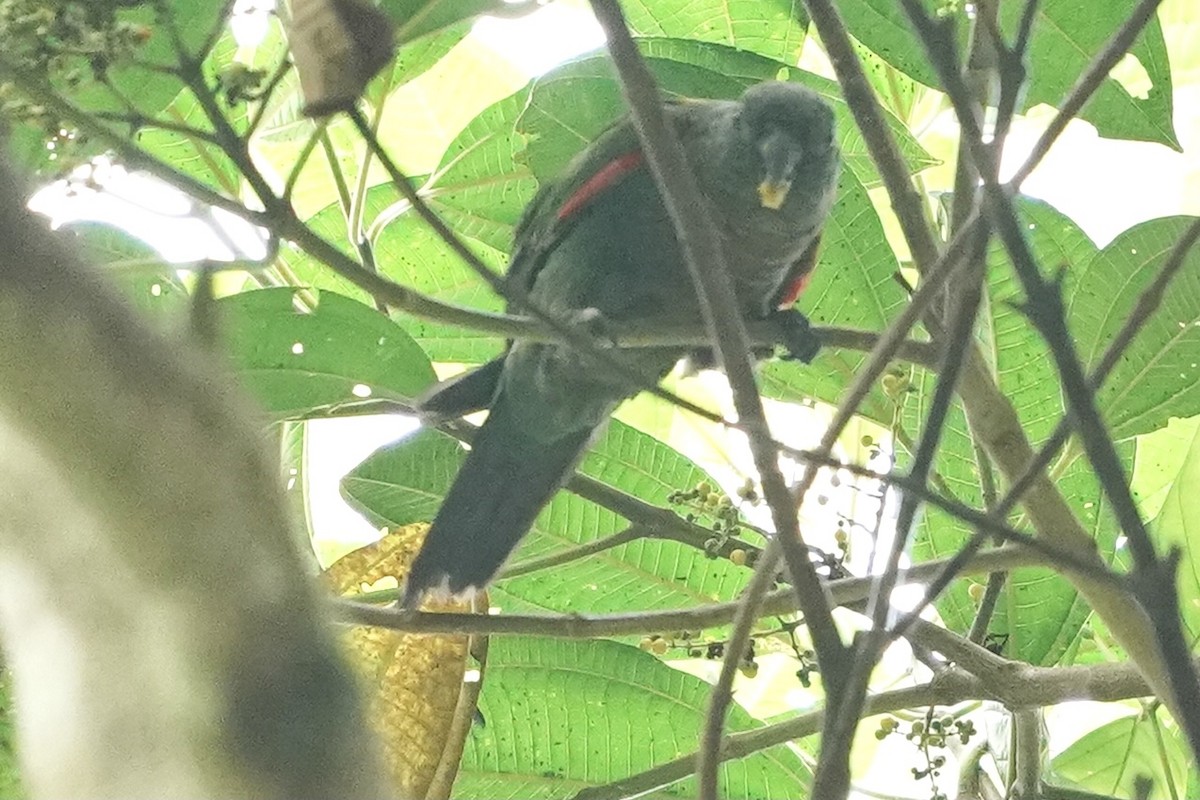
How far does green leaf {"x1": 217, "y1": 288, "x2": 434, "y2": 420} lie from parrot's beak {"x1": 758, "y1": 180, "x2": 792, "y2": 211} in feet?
1.95

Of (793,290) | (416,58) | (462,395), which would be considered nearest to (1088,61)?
(793,290)

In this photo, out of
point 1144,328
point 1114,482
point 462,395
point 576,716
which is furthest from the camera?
point 462,395

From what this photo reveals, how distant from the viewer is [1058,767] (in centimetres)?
163

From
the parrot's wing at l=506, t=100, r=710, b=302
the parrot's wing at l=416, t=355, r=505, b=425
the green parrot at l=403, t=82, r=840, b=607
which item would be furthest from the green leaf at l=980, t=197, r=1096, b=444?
the parrot's wing at l=416, t=355, r=505, b=425

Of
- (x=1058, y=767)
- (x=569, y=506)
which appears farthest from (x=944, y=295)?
(x=1058, y=767)

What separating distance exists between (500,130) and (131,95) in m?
0.49

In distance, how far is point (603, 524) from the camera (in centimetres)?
160

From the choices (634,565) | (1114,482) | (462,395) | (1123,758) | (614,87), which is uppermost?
(614,87)

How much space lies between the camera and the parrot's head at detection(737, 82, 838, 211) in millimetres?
1726

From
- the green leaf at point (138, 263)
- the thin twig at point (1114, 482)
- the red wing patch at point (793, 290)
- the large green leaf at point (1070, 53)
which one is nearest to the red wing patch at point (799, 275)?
the red wing patch at point (793, 290)

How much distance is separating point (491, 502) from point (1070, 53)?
0.87 m

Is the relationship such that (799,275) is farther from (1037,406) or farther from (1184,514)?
(1184,514)

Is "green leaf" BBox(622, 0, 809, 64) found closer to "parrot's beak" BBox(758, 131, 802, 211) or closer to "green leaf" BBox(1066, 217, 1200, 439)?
"parrot's beak" BBox(758, 131, 802, 211)

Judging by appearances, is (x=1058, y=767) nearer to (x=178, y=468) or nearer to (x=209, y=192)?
(x=209, y=192)
